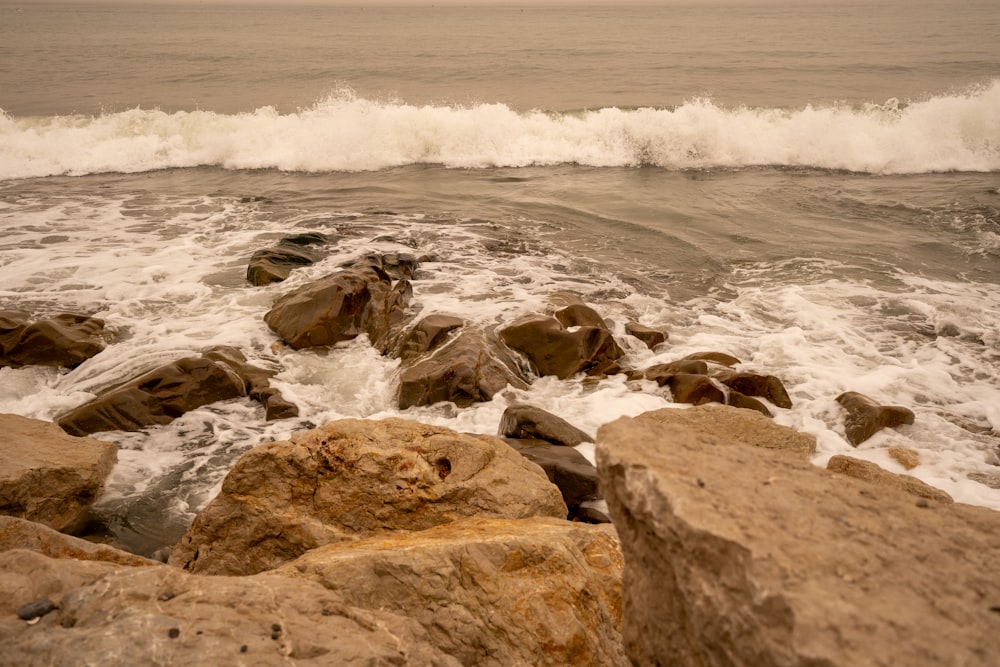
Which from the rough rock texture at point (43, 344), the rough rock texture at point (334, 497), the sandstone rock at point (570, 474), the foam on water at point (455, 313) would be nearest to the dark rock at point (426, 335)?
the foam on water at point (455, 313)

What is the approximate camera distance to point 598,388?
6.97 meters

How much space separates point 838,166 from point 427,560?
646 inches

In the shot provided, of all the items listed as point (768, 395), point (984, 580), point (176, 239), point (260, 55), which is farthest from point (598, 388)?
point (260, 55)

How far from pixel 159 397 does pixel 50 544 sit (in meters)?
3.40

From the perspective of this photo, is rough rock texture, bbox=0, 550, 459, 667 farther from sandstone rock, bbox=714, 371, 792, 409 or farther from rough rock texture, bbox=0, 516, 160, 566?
A: sandstone rock, bbox=714, 371, 792, 409

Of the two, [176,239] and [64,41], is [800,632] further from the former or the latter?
[64,41]

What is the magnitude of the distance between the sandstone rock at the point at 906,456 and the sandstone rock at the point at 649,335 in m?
2.59

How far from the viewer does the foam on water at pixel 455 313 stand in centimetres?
589

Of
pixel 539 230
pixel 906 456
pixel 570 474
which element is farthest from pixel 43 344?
pixel 906 456

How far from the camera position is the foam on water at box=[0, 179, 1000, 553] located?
232 inches

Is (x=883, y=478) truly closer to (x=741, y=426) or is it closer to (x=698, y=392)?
(x=741, y=426)

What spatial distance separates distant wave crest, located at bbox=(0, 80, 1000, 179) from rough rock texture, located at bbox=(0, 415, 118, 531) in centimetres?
1215

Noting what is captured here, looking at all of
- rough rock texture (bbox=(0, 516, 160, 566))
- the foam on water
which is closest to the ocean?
the foam on water

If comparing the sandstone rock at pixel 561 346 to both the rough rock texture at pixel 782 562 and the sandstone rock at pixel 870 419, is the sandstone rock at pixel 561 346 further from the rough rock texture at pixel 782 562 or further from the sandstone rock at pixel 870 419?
the rough rock texture at pixel 782 562
